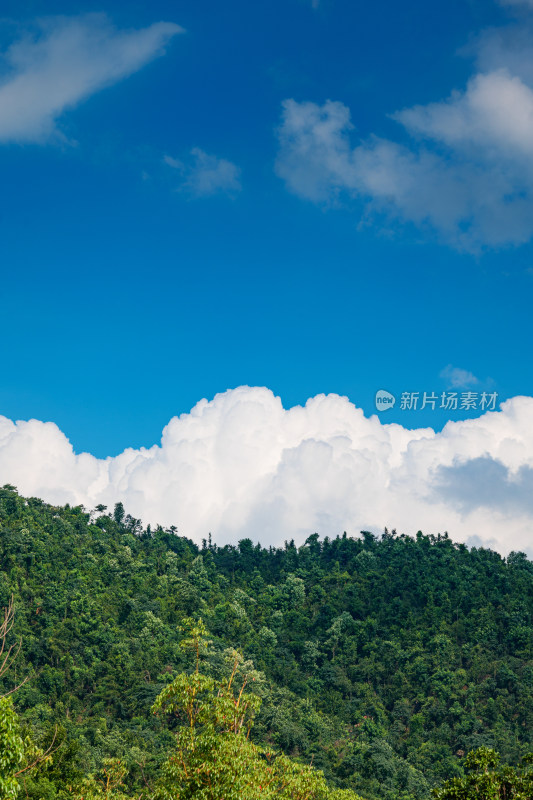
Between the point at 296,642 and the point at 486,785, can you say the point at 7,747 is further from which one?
the point at 296,642

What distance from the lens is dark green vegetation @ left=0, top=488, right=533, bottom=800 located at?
66.9 meters

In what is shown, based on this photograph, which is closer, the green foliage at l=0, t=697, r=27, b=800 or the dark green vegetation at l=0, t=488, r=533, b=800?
the green foliage at l=0, t=697, r=27, b=800

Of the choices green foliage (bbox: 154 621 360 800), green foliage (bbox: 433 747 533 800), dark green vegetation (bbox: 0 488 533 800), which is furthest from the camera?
dark green vegetation (bbox: 0 488 533 800)

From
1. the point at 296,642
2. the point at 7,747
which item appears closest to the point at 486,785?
the point at 7,747

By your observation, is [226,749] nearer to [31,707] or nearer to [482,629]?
[31,707]

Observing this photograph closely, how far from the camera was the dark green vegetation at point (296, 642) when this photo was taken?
6688cm

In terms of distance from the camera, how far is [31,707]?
63938 millimetres

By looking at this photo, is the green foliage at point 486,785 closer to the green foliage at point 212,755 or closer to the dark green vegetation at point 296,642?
the green foliage at point 212,755

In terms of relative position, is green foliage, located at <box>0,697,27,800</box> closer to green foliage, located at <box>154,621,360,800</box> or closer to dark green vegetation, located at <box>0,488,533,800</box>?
green foliage, located at <box>154,621,360,800</box>

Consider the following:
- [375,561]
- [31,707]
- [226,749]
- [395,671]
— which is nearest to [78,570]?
[31,707]

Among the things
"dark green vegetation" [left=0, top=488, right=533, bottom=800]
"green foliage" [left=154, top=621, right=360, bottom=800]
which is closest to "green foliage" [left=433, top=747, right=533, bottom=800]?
"green foliage" [left=154, top=621, right=360, bottom=800]

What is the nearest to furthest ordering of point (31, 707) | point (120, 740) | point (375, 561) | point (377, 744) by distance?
1. point (120, 740)
2. point (31, 707)
3. point (377, 744)
4. point (375, 561)

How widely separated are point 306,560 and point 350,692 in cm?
3662

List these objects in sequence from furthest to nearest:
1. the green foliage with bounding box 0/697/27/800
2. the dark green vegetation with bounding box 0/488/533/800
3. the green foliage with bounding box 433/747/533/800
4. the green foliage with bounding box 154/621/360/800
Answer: the dark green vegetation with bounding box 0/488/533/800, the green foliage with bounding box 433/747/533/800, the green foliage with bounding box 154/621/360/800, the green foliage with bounding box 0/697/27/800
